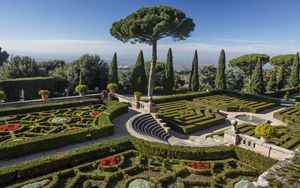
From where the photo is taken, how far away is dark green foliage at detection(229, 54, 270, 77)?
47.9m

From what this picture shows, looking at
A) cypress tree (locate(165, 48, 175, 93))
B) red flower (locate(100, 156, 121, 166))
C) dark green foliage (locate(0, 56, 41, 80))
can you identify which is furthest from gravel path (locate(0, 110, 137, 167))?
dark green foliage (locate(0, 56, 41, 80))

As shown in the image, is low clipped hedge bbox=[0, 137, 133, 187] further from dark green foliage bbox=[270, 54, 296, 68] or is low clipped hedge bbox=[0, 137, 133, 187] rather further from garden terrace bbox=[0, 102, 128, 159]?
dark green foliage bbox=[270, 54, 296, 68]

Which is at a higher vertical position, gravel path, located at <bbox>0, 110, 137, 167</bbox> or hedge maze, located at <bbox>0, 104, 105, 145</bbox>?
hedge maze, located at <bbox>0, 104, 105, 145</bbox>

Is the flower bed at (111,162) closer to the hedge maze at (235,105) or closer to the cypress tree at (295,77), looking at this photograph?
the hedge maze at (235,105)

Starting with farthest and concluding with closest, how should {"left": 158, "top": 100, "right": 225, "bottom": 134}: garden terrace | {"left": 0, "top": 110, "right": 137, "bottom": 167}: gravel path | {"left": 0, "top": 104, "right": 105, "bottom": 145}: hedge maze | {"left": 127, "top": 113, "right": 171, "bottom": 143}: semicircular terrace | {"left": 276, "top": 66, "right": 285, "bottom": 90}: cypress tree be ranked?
1. {"left": 276, "top": 66, "right": 285, "bottom": 90}: cypress tree
2. {"left": 158, "top": 100, "right": 225, "bottom": 134}: garden terrace
3. {"left": 127, "top": 113, "right": 171, "bottom": 143}: semicircular terrace
4. {"left": 0, "top": 104, "right": 105, "bottom": 145}: hedge maze
5. {"left": 0, "top": 110, "right": 137, "bottom": 167}: gravel path

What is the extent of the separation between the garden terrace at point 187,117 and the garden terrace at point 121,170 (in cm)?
647

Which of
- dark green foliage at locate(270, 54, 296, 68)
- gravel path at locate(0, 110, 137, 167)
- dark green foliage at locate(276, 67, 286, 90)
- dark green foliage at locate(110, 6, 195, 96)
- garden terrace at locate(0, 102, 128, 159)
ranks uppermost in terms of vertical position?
dark green foliage at locate(110, 6, 195, 96)

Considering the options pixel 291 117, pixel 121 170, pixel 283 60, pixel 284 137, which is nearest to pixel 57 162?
pixel 121 170

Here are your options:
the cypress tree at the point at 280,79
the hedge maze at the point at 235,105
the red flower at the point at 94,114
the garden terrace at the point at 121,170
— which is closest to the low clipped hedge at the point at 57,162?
the garden terrace at the point at 121,170

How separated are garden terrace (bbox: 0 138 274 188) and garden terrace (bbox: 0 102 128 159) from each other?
2582 millimetres

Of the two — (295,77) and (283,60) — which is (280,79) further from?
(283,60)

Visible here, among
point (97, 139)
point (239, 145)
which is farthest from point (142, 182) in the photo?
point (239, 145)

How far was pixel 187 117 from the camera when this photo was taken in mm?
21906

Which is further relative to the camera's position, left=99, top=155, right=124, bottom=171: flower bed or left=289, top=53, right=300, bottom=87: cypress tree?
left=289, top=53, right=300, bottom=87: cypress tree
